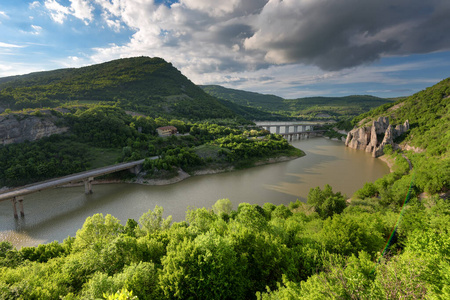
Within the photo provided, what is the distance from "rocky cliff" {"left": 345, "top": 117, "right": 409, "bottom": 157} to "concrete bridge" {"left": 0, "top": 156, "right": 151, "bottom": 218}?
6852 centimetres

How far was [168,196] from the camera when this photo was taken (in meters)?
35.2

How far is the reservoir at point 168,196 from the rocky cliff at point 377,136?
15609 millimetres

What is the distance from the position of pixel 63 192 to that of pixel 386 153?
7951 centimetres

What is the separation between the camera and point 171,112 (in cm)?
10850

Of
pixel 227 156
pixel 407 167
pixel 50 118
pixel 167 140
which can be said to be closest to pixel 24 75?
pixel 50 118

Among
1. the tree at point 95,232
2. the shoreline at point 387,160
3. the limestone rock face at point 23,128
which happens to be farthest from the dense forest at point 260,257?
the limestone rock face at point 23,128

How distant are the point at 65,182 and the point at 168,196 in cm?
1735

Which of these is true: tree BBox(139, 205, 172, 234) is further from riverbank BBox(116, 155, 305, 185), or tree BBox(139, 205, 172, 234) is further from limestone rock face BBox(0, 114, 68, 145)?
limestone rock face BBox(0, 114, 68, 145)

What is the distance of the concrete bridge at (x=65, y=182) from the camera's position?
2925 cm

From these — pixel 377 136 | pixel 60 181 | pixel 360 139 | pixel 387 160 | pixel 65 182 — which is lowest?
pixel 65 182

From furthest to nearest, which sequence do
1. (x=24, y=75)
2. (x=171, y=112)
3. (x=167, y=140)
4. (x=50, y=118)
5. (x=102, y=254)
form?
(x=24, y=75) → (x=171, y=112) → (x=167, y=140) → (x=50, y=118) → (x=102, y=254)

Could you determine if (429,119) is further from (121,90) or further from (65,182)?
(121,90)

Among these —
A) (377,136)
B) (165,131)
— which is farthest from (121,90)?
(377,136)

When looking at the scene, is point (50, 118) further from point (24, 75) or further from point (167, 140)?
point (24, 75)
